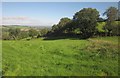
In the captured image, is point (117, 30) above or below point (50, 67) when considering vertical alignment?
above

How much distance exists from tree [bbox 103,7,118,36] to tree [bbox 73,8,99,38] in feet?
12.6

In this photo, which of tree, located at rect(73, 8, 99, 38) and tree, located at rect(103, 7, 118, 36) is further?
tree, located at rect(73, 8, 99, 38)

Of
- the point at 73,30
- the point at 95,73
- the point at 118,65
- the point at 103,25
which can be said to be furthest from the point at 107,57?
the point at 73,30

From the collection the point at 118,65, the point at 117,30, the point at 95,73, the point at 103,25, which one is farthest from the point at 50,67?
the point at 103,25

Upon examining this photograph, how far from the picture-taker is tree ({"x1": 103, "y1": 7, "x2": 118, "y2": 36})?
48.5m

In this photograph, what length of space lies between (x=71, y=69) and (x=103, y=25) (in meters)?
41.7

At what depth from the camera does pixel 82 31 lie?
55.7 metres

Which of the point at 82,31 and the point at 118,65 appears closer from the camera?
the point at 118,65

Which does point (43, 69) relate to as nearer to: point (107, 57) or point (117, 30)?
point (107, 57)

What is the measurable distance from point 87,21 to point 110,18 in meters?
6.39

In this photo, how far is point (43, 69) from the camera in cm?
1266

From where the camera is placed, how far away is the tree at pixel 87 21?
172 feet

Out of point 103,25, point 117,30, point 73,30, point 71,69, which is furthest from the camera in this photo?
point 73,30

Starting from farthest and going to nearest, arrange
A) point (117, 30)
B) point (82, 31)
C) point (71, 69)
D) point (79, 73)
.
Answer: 1. point (82, 31)
2. point (117, 30)
3. point (71, 69)
4. point (79, 73)
